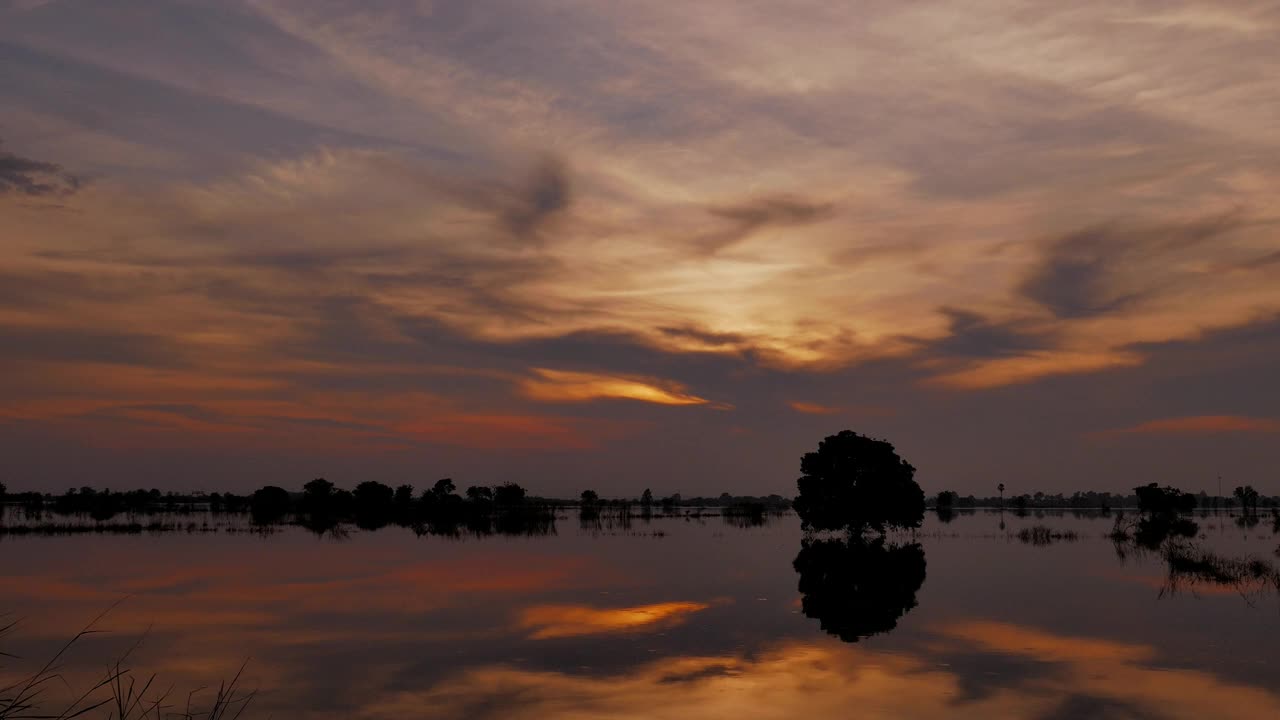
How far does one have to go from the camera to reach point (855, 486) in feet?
261

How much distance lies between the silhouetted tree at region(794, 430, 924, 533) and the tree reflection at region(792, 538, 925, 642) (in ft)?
14.0

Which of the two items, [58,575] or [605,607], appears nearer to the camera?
[605,607]

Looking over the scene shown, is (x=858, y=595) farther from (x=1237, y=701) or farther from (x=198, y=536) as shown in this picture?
(x=198, y=536)

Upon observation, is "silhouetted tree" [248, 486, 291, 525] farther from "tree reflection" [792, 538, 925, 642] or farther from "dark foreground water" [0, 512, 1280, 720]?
"tree reflection" [792, 538, 925, 642]

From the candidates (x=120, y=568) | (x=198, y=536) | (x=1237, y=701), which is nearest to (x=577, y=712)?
(x=1237, y=701)

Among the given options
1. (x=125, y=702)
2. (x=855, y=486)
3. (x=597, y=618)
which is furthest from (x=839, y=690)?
(x=855, y=486)

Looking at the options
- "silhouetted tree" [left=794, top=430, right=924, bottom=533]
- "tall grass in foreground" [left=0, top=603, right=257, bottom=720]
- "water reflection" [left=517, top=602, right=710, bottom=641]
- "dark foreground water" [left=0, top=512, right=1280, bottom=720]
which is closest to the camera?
"tall grass in foreground" [left=0, top=603, right=257, bottom=720]

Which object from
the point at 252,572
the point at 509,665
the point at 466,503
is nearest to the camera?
the point at 509,665

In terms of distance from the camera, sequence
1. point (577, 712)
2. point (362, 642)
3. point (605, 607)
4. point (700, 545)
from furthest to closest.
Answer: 1. point (700, 545)
2. point (605, 607)
3. point (362, 642)
4. point (577, 712)

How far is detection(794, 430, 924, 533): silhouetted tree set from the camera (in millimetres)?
79375

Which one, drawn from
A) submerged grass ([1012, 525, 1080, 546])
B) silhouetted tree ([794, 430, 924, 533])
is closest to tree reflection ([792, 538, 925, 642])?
silhouetted tree ([794, 430, 924, 533])

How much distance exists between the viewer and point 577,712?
69.5 ft

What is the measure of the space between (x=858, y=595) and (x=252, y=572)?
30280 millimetres

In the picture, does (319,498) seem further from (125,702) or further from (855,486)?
(125,702)
